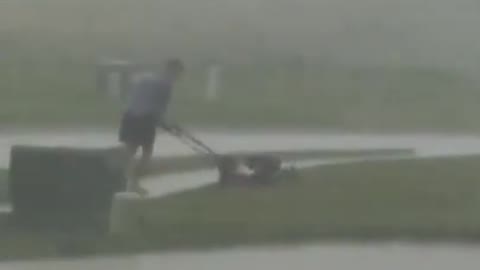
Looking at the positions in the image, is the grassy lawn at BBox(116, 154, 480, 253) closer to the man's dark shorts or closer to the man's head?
the man's dark shorts

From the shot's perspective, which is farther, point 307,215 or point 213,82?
point 213,82

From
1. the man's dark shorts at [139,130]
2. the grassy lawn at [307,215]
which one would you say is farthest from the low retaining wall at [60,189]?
the man's dark shorts at [139,130]

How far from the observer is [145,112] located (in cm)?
1263

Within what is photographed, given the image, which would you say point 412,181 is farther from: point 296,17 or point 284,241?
point 296,17

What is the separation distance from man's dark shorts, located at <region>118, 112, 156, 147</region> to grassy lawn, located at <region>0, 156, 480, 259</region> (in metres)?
0.69

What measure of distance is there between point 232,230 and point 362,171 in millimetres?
3898

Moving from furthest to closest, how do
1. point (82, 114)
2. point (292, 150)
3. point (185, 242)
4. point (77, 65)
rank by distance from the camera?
1. point (77, 65)
2. point (82, 114)
3. point (292, 150)
4. point (185, 242)

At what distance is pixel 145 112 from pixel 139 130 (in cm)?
21

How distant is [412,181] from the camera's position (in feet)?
44.7

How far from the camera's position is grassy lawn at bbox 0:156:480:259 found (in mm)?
10195

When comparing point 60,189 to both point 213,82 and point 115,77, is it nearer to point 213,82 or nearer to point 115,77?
point 115,77

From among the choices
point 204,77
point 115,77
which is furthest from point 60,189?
point 204,77

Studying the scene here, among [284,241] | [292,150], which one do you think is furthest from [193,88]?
[284,241]

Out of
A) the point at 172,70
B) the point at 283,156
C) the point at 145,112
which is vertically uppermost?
the point at 172,70
